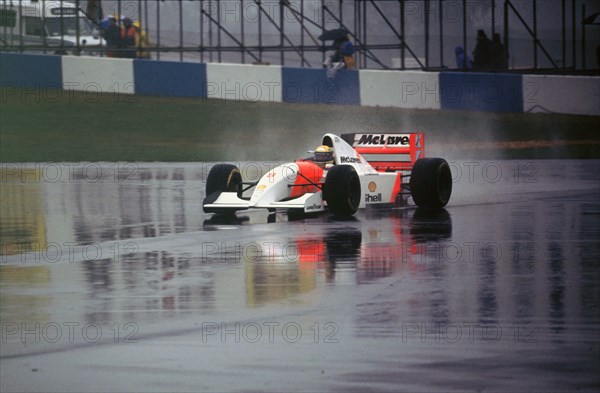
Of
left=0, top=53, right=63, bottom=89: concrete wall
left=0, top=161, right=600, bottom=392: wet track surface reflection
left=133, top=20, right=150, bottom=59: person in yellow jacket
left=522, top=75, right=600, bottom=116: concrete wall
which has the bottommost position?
left=0, top=161, right=600, bottom=392: wet track surface reflection

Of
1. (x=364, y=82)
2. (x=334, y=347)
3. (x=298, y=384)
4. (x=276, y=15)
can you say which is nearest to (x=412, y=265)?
(x=334, y=347)

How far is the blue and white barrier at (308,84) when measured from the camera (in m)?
26.9

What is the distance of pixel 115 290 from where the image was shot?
9133 mm

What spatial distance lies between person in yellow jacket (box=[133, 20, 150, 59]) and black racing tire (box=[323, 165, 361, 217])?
1660 cm

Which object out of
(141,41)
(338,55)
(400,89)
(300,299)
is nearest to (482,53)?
(400,89)

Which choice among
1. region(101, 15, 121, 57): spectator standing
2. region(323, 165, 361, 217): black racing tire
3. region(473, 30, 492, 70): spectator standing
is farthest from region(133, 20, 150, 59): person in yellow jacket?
region(323, 165, 361, 217): black racing tire

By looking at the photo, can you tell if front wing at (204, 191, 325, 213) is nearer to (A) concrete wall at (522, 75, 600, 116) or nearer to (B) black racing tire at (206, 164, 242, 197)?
(B) black racing tire at (206, 164, 242, 197)

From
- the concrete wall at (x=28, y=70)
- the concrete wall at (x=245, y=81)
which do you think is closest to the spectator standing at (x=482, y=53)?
the concrete wall at (x=245, y=81)

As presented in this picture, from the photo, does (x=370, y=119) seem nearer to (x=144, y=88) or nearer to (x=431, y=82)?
(x=431, y=82)

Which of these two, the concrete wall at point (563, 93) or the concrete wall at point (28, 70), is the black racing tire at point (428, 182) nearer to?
the concrete wall at point (563, 93)

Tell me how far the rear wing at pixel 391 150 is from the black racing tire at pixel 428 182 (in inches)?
41.8

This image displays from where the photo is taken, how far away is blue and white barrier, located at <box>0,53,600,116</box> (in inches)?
1061

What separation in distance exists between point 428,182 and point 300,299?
241 inches

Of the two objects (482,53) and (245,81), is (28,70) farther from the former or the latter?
(482,53)
